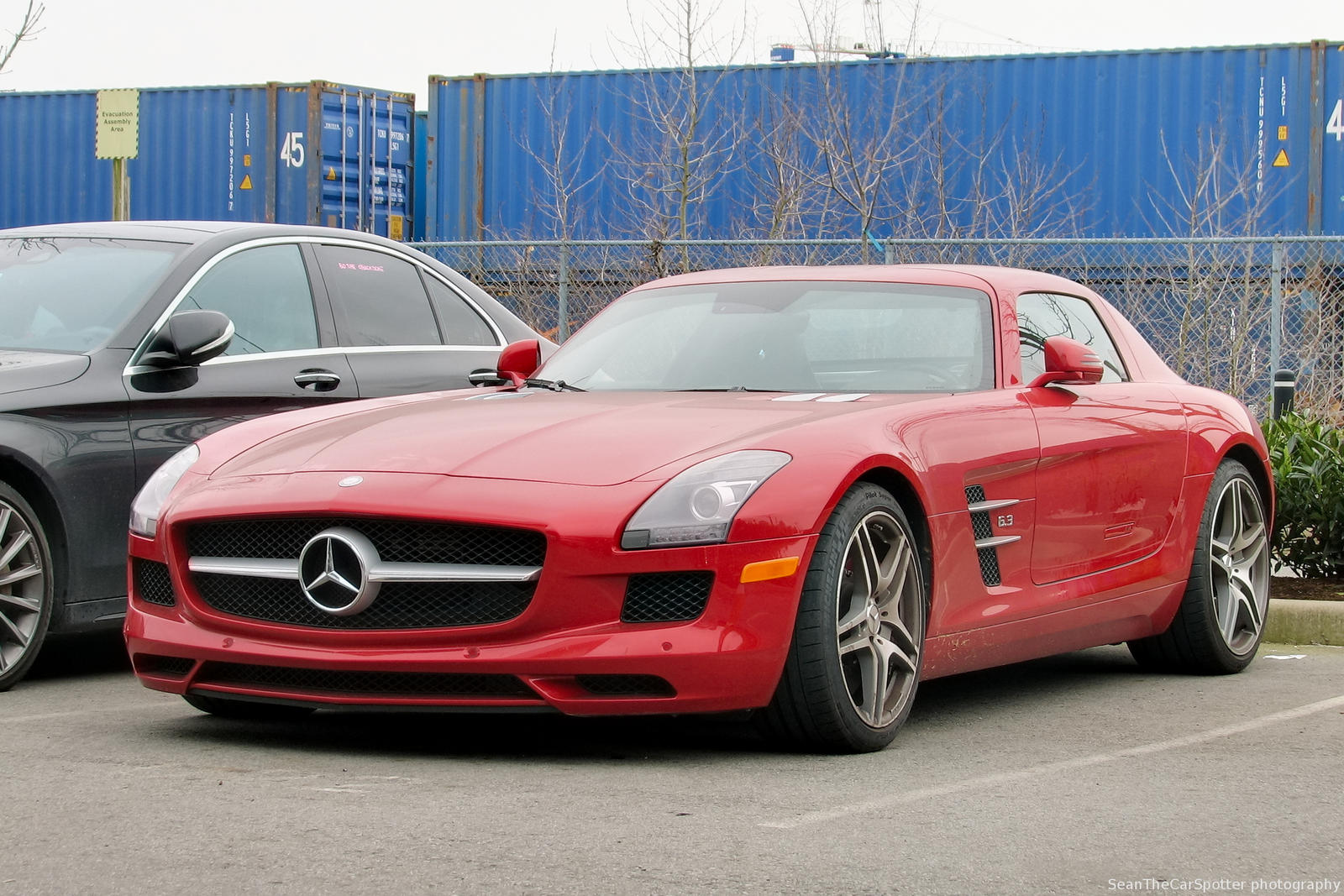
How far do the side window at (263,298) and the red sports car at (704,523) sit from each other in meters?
1.18

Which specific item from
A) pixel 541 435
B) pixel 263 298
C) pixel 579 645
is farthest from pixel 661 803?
pixel 263 298

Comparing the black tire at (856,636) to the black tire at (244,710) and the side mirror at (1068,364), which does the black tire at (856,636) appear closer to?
the side mirror at (1068,364)

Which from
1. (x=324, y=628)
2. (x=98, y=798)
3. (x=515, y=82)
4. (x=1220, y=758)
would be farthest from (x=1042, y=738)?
(x=515, y=82)

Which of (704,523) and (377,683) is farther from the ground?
(704,523)

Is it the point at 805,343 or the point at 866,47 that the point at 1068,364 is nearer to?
the point at 805,343

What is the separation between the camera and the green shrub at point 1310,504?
8.49m

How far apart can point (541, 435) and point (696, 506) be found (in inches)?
24.4

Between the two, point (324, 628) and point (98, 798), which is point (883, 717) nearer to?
point (324, 628)

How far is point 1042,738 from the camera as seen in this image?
5148 millimetres

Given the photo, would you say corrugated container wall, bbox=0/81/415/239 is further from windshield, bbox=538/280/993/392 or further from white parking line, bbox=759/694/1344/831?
white parking line, bbox=759/694/1344/831

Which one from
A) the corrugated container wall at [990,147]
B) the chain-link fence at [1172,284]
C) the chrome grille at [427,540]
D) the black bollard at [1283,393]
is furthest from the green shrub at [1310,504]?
the corrugated container wall at [990,147]

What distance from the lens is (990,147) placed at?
63.1ft

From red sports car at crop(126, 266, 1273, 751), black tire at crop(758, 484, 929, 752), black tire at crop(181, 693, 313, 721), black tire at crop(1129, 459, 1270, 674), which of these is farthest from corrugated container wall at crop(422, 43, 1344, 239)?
black tire at crop(758, 484, 929, 752)

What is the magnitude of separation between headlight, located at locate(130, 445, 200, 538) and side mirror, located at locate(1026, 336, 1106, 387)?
2.55 m
